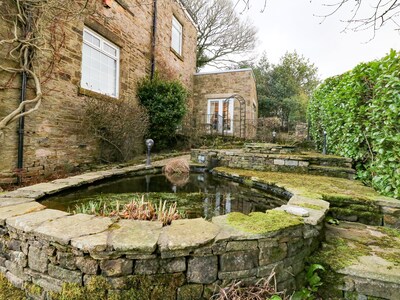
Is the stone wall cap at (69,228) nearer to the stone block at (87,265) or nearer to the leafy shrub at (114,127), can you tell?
the stone block at (87,265)

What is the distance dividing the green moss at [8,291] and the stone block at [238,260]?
1617mm

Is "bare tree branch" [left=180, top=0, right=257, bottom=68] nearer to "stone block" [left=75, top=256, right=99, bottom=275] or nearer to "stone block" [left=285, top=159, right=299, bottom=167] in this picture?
"stone block" [left=285, top=159, right=299, bottom=167]

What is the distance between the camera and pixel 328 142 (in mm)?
6164

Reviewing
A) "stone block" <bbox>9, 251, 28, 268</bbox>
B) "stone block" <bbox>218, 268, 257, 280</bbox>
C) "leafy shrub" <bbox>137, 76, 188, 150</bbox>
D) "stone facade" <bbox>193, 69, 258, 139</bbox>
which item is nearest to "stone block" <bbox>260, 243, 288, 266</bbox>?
"stone block" <bbox>218, 268, 257, 280</bbox>

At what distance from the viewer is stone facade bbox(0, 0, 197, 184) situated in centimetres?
400

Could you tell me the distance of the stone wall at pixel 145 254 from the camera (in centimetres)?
152

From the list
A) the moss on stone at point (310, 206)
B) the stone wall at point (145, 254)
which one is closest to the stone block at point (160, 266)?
the stone wall at point (145, 254)

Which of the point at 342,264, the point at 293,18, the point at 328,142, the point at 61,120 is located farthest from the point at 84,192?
the point at 328,142

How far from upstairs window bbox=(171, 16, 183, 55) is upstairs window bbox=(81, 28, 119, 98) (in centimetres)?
422

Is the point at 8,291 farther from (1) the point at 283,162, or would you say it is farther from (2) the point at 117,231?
(1) the point at 283,162

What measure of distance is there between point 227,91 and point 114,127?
728 centimetres

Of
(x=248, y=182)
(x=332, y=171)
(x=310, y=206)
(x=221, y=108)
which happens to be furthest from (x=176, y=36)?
(x=310, y=206)

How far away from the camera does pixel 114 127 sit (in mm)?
5508

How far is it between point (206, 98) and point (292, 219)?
10440mm
